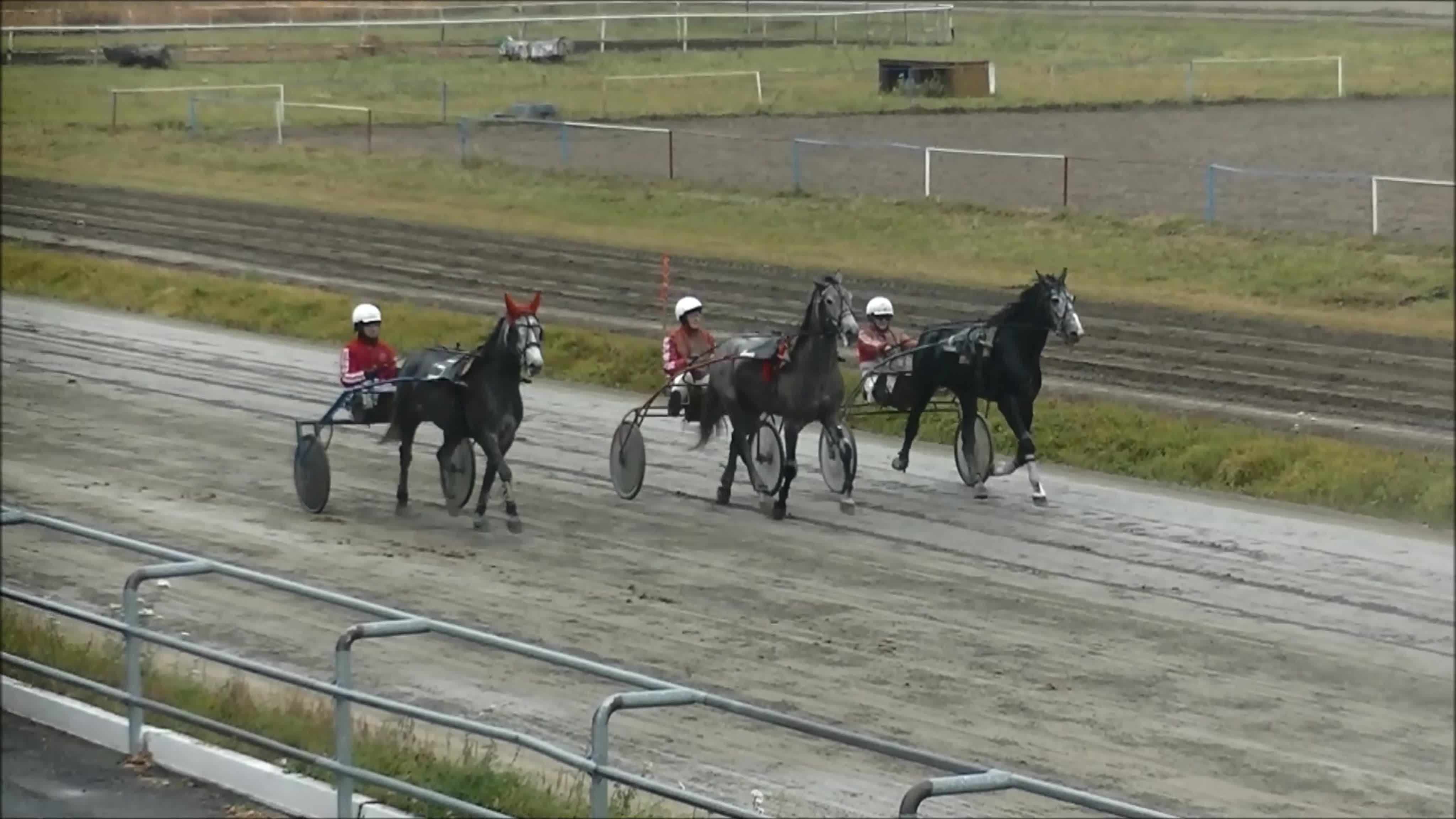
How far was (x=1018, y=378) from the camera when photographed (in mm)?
7469

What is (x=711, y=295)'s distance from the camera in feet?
29.9

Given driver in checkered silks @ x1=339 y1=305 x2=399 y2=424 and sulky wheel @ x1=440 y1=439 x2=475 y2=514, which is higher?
driver in checkered silks @ x1=339 y1=305 x2=399 y2=424

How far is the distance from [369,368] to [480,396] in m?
0.51

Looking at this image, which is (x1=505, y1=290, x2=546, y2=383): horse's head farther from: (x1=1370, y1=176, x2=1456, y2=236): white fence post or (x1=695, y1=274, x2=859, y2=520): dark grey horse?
(x1=1370, y1=176, x2=1456, y2=236): white fence post

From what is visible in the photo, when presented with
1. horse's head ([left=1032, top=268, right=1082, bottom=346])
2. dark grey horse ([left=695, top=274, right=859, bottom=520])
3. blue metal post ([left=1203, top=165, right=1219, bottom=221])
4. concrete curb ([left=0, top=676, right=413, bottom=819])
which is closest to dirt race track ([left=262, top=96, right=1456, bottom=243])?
blue metal post ([left=1203, top=165, right=1219, bottom=221])

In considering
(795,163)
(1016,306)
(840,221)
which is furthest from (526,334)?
(1016,306)

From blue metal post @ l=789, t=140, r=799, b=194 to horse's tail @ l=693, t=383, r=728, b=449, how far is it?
2310mm

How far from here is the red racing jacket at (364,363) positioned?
956 cm

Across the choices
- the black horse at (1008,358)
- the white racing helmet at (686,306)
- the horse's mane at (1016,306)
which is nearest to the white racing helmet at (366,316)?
the white racing helmet at (686,306)

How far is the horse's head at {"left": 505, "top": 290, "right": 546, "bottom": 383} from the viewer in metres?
9.07

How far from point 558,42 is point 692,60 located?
606 millimetres

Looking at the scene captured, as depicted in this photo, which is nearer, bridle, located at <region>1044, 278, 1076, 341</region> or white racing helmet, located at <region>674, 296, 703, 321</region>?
bridle, located at <region>1044, 278, 1076, 341</region>

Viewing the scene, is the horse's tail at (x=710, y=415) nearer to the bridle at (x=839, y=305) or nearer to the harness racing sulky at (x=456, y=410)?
the harness racing sulky at (x=456, y=410)

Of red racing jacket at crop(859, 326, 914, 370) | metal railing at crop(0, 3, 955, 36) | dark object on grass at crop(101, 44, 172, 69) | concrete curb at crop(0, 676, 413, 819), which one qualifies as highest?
metal railing at crop(0, 3, 955, 36)
